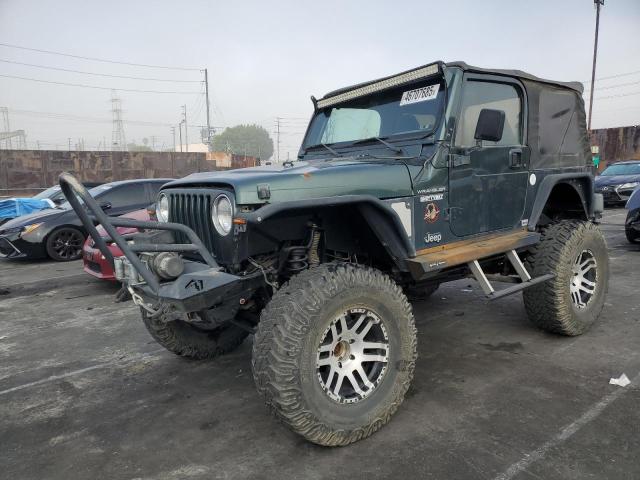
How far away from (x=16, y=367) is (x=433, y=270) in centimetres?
364

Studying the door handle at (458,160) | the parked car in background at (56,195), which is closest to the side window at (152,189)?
the parked car in background at (56,195)

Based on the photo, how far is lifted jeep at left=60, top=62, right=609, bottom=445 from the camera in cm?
253

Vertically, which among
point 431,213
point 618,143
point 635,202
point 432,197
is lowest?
point 635,202

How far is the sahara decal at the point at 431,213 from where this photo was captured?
127 inches

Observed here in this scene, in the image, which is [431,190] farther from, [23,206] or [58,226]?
[23,206]

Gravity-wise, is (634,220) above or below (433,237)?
below

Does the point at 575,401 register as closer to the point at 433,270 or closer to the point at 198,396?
the point at 433,270

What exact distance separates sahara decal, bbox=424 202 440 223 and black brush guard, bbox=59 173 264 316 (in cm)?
133

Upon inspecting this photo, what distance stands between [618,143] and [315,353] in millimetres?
27022

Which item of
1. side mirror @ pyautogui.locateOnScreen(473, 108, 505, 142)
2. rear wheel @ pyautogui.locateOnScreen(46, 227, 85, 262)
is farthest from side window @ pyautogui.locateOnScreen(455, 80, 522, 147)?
rear wheel @ pyautogui.locateOnScreen(46, 227, 85, 262)

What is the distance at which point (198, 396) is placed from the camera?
11.2ft

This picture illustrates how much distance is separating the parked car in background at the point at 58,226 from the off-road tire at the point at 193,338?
5.35 m

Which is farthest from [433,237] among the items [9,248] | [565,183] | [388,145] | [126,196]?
[9,248]

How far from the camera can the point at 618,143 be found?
24.2m
